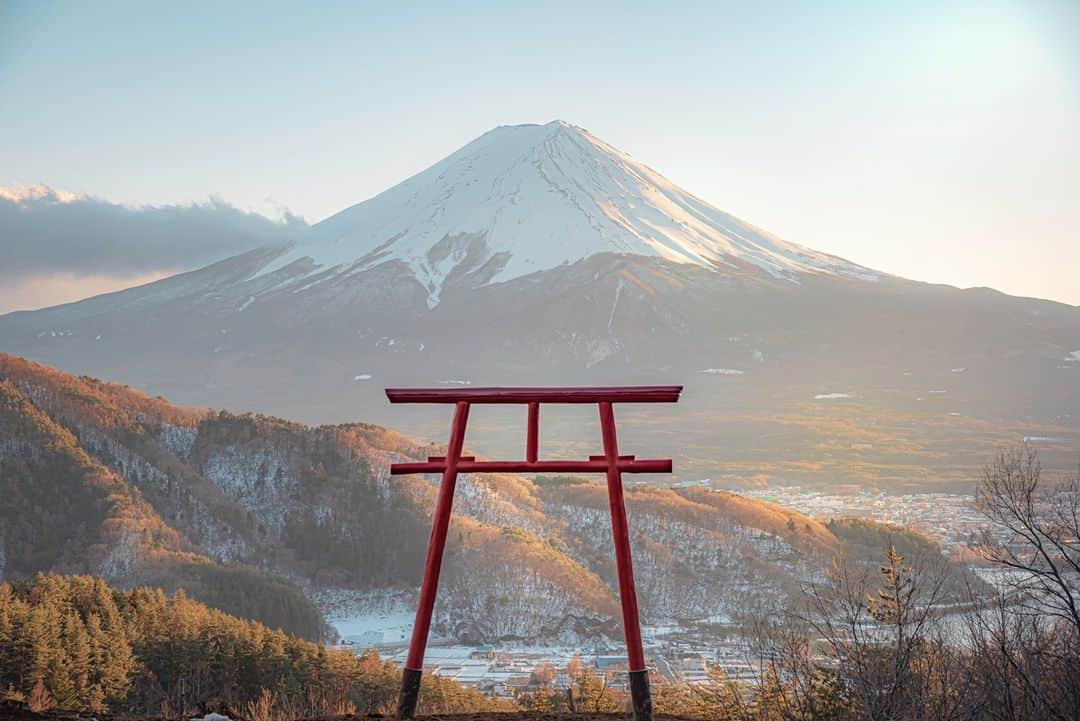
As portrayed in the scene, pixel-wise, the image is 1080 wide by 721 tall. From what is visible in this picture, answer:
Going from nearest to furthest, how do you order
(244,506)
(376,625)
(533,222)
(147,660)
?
(147,660) → (376,625) → (244,506) → (533,222)

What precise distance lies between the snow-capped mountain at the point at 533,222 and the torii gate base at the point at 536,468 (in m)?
128

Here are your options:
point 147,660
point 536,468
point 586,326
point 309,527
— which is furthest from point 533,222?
point 536,468

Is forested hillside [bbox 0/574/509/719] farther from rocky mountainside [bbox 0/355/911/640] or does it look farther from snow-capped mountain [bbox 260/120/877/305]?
snow-capped mountain [bbox 260/120/877/305]

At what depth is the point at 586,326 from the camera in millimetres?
134375

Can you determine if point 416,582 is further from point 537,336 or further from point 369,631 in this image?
point 537,336

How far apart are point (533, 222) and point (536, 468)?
135538mm

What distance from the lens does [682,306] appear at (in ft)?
450

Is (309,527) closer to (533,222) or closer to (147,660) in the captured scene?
(147,660)

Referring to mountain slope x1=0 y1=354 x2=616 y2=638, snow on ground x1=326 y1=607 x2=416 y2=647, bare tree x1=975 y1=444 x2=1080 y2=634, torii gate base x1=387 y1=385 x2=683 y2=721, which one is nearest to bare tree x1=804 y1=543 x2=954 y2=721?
bare tree x1=975 y1=444 x2=1080 y2=634

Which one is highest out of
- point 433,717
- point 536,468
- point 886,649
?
point 536,468

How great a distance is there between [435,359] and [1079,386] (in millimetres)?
66535

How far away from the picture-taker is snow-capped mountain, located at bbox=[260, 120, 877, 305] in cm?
13912

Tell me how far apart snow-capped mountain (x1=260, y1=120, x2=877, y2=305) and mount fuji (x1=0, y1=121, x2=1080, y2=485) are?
30 cm

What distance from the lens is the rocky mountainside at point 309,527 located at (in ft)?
163
